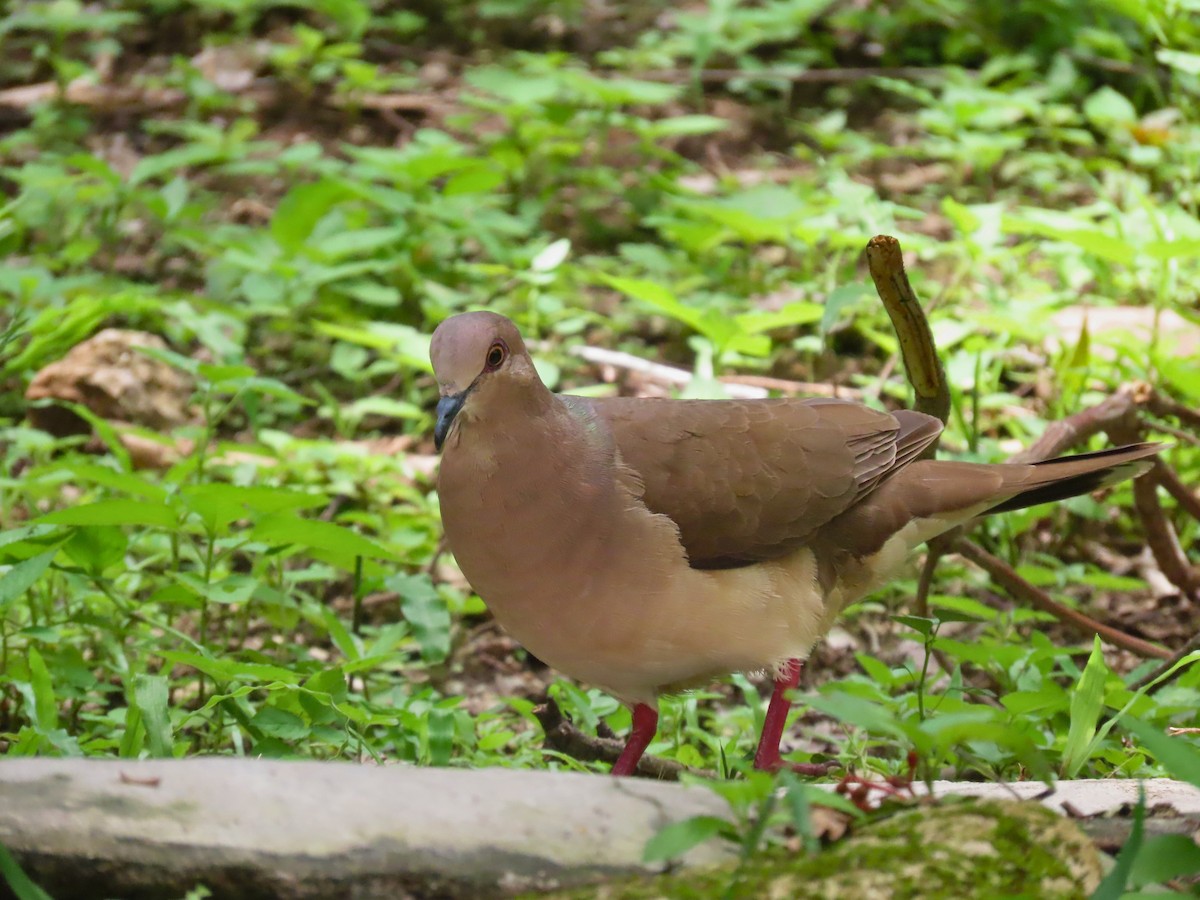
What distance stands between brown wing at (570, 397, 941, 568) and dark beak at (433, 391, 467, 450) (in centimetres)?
45

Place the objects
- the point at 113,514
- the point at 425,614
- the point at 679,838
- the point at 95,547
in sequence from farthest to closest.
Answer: the point at 425,614 < the point at 95,547 < the point at 113,514 < the point at 679,838

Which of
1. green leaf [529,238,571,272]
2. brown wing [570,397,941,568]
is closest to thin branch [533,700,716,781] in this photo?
brown wing [570,397,941,568]

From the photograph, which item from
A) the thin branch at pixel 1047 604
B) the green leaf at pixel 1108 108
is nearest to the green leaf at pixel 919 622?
the thin branch at pixel 1047 604

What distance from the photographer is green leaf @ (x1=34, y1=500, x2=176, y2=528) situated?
10.4 feet

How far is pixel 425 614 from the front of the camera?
384cm

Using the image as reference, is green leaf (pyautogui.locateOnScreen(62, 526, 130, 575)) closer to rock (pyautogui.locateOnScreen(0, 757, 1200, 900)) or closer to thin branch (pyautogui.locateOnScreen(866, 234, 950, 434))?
rock (pyautogui.locateOnScreen(0, 757, 1200, 900))

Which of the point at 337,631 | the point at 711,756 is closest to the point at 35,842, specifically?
the point at 337,631

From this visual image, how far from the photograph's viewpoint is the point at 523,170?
742cm

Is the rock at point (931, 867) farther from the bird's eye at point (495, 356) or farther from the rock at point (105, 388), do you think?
the rock at point (105, 388)

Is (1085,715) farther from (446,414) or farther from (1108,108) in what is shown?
(1108,108)

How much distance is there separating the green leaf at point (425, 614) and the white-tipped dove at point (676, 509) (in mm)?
720

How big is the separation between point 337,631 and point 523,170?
437 cm

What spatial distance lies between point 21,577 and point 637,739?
4.76ft

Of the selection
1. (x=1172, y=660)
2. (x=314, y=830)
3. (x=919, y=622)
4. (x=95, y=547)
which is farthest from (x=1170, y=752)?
(x=95, y=547)
